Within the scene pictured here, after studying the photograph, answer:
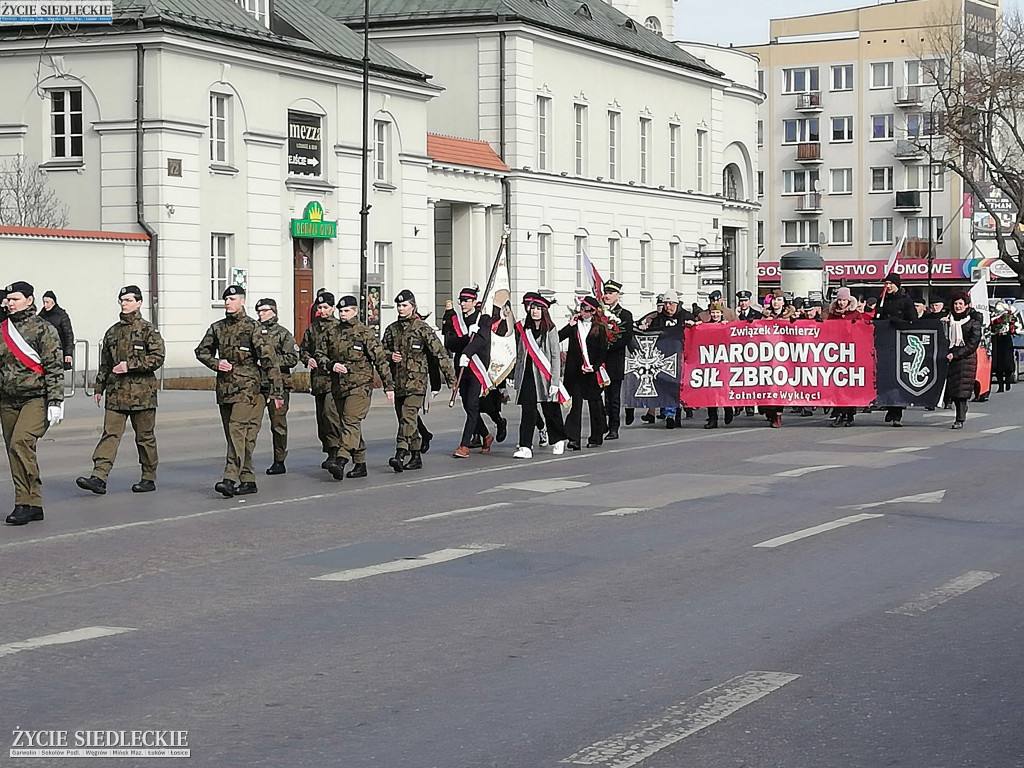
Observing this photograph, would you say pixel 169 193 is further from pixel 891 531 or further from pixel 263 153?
pixel 891 531

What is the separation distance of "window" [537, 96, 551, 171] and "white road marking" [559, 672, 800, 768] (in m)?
51.1

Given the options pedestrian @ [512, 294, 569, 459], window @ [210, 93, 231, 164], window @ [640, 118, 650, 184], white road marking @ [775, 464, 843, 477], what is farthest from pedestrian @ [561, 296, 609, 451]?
window @ [640, 118, 650, 184]

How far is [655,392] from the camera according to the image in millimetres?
25672

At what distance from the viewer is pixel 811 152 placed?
10356 centimetres

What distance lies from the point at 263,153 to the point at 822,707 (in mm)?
37242

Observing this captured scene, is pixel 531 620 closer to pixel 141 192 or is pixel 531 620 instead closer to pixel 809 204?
pixel 141 192

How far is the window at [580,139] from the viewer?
2399 inches

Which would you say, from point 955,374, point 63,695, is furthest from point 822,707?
point 955,374

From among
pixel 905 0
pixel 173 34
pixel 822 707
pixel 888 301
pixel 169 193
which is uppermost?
pixel 905 0

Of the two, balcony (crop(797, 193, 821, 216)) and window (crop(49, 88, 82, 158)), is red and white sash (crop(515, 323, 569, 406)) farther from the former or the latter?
balcony (crop(797, 193, 821, 216))

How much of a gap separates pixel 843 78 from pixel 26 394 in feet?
308

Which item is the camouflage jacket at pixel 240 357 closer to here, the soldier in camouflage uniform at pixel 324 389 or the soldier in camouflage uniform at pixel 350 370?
the soldier in camouflage uniform at pixel 350 370

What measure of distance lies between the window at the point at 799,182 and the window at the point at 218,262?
6645 cm

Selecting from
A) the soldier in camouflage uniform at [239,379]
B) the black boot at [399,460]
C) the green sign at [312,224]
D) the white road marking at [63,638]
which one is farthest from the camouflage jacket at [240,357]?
the green sign at [312,224]
